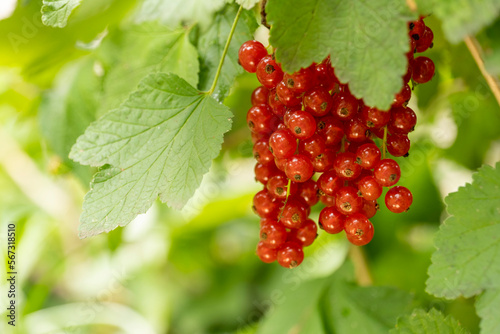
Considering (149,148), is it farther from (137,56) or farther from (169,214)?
(169,214)

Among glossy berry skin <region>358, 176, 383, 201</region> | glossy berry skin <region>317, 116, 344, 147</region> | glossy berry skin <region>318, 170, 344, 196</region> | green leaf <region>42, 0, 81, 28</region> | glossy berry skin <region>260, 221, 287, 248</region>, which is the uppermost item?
green leaf <region>42, 0, 81, 28</region>

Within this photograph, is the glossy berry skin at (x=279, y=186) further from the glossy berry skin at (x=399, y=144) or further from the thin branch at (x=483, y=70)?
the thin branch at (x=483, y=70)

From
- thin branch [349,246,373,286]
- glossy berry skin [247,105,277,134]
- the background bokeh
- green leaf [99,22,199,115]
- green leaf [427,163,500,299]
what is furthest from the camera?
thin branch [349,246,373,286]

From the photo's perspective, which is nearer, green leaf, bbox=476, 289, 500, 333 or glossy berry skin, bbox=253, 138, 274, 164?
green leaf, bbox=476, 289, 500, 333

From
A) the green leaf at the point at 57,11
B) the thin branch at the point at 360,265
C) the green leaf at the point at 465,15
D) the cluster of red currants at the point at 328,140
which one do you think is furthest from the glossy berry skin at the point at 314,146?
the thin branch at the point at 360,265

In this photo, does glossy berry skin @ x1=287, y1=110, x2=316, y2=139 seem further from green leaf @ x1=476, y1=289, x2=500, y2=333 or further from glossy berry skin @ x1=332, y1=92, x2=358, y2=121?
green leaf @ x1=476, y1=289, x2=500, y2=333

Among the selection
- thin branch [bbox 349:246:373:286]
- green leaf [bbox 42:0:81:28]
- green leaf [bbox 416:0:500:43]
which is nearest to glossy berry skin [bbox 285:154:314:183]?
green leaf [bbox 416:0:500:43]

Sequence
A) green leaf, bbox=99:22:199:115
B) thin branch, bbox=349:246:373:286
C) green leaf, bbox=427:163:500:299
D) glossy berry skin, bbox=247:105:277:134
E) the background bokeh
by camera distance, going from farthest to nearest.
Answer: thin branch, bbox=349:246:373:286, the background bokeh, green leaf, bbox=99:22:199:115, glossy berry skin, bbox=247:105:277:134, green leaf, bbox=427:163:500:299
